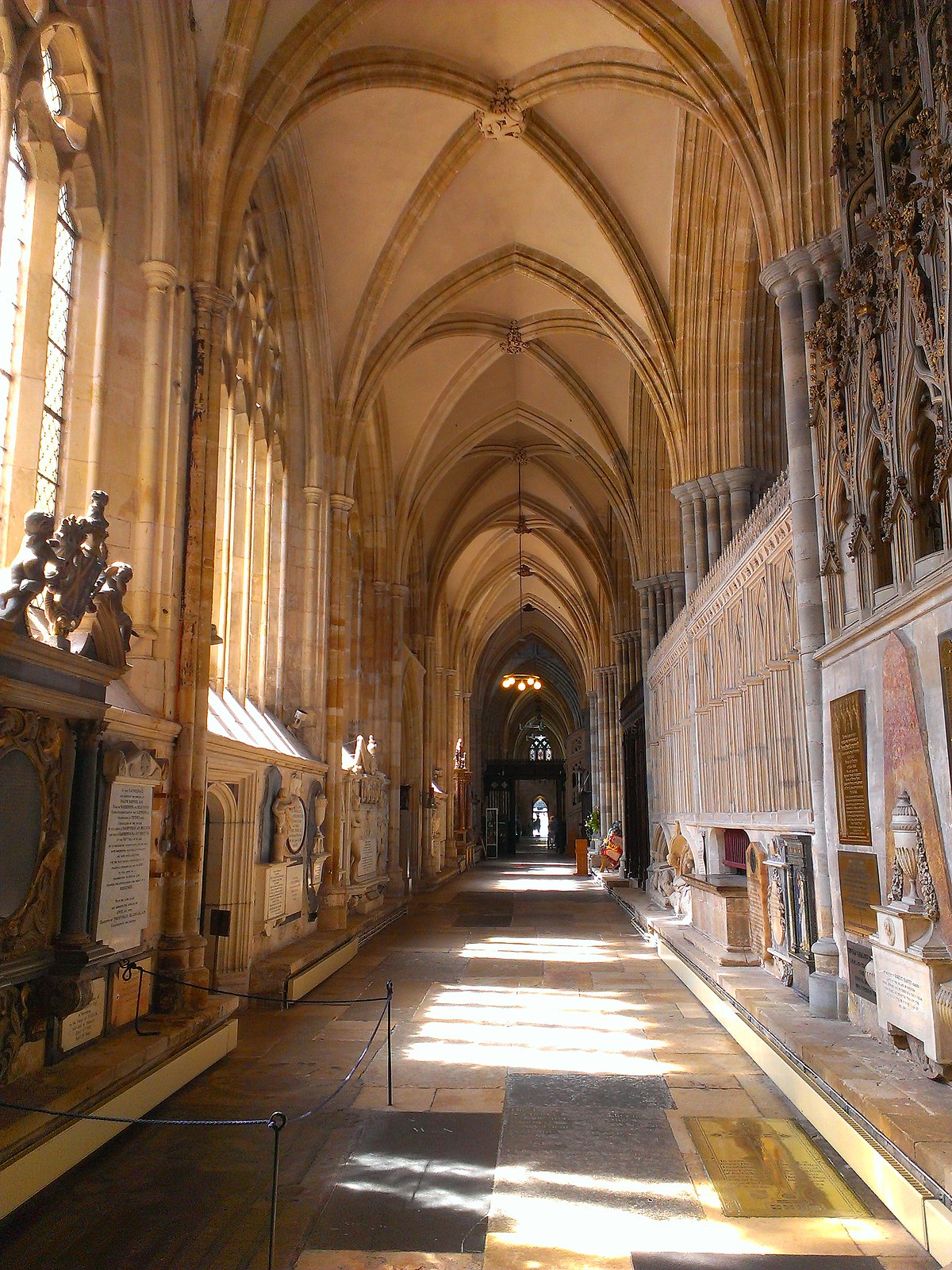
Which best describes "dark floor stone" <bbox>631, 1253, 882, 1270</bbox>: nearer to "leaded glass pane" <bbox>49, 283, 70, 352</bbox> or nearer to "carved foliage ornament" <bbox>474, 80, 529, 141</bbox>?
"leaded glass pane" <bbox>49, 283, 70, 352</bbox>

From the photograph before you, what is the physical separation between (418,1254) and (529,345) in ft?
53.3

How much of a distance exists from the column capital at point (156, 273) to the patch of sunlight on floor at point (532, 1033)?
606cm

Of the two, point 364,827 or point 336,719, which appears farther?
point 364,827

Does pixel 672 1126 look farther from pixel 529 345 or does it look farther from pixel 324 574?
pixel 529 345

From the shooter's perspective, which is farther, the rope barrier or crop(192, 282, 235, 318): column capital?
crop(192, 282, 235, 318): column capital

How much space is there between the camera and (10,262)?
5855 millimetres

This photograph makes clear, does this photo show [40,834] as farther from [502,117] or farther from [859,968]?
[502,117]

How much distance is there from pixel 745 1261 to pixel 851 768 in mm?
3302

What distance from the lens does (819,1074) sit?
4.98 meters

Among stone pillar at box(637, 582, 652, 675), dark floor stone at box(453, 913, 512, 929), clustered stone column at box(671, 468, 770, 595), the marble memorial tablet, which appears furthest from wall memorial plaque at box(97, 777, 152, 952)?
stone pillar at box(637, 582, 652, 675)

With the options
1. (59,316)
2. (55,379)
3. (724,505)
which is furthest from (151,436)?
(724,505)

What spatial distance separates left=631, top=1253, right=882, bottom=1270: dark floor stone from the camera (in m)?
3.44

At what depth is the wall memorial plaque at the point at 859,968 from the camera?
5722 millimetres

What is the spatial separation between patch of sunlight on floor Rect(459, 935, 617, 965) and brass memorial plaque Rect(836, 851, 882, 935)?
494cm
